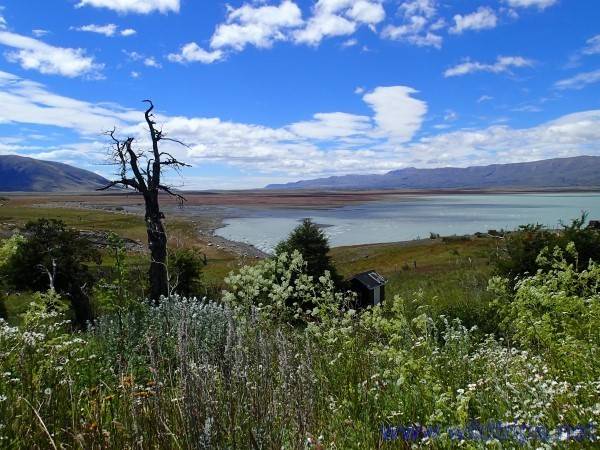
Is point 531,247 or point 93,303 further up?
point 531,247

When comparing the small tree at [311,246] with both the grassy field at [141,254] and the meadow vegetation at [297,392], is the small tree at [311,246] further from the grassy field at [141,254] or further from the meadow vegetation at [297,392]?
the meadow vegetation at [297,392]

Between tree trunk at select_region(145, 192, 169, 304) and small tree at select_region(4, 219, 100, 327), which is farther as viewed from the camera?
small tree at select_region(4, 219, 100, 327)

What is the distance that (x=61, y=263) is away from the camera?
2136 cm

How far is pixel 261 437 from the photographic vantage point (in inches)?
119

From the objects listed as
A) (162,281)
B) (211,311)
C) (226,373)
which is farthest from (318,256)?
(226,373)

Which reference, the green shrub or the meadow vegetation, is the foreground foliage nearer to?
the meadow vegetation

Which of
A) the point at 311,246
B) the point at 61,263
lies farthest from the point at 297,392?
the point at 61,263

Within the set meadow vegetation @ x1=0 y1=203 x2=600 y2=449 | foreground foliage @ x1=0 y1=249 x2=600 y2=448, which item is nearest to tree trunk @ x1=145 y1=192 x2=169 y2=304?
meadow vegetation @ x1=0 y1=203 x2=600 y2=449

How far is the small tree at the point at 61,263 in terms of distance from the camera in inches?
859

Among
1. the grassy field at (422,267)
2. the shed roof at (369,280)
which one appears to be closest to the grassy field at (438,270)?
the grassy field at (422,267)

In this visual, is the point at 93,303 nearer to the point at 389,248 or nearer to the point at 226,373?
the point at 226,373

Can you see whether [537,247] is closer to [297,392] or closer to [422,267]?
[297,392]

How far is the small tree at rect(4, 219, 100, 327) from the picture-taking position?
71.6 ft

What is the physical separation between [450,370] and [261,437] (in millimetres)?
3189
